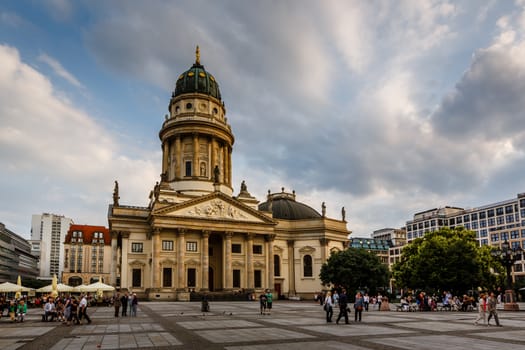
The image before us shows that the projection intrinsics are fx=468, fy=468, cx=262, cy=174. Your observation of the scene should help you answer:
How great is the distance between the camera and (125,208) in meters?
66.0

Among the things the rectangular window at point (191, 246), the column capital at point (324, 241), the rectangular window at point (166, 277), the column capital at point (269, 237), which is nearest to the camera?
the rectangular window at point (166, 277)

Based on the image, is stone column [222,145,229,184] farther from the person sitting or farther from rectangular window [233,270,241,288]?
the person sitting

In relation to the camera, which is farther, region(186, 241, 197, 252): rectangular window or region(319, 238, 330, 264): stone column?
region(319, 238, 330, 264): stone column

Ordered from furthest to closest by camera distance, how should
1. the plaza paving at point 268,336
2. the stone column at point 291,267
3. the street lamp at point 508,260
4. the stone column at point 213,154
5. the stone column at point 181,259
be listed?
the stone column at point 213,154 < the stone column at point 291,267 < the stone column at point 181,259 < the street lamp at point 508,260 < the plaza paving at point 268,336

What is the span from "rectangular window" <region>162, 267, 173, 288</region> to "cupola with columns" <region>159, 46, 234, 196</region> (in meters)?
14.1

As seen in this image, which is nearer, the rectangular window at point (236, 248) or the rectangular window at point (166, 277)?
the rectangular window at point (166, 277)

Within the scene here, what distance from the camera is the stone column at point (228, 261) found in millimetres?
64750

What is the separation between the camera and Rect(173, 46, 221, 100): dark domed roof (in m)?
81.6

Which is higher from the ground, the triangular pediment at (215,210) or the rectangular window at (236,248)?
the triangular pediment at (215,210)

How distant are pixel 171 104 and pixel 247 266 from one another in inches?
1308

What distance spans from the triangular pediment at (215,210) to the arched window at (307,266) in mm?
10212

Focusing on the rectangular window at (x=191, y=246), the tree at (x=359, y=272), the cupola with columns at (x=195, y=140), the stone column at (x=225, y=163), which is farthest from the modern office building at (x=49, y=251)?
the tree at (x=359, y=272)

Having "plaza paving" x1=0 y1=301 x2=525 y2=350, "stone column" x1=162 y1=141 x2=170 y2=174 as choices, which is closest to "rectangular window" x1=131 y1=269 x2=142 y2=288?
"stone column" x1=162 y1=141 x2=170 y2=174

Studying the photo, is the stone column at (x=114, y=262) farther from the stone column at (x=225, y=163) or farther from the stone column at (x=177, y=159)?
the stone column at (x=225, y=163)
